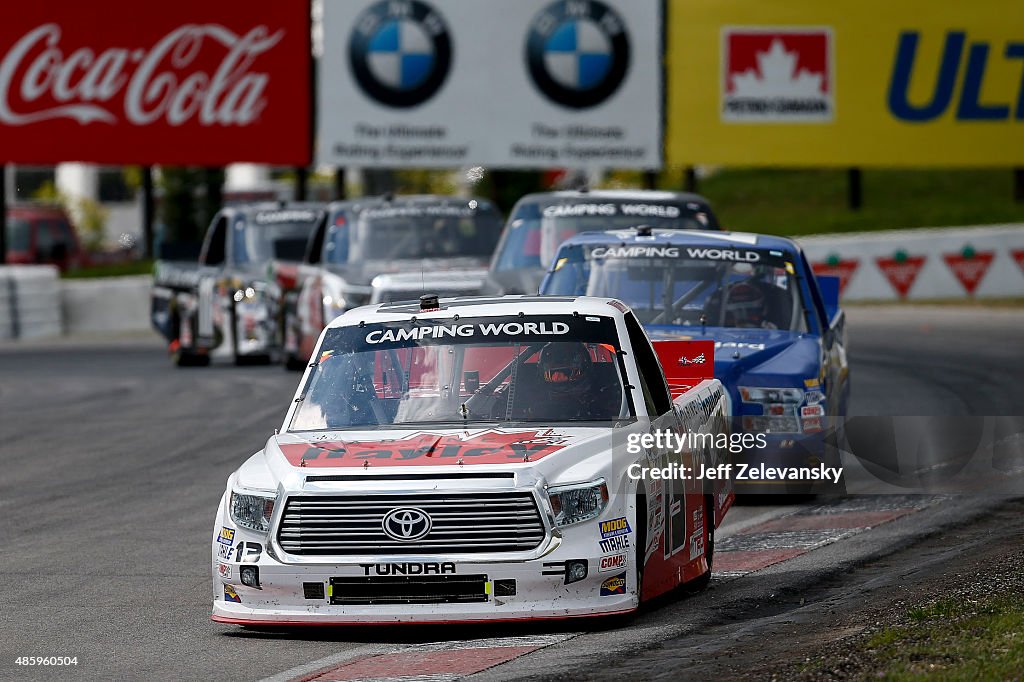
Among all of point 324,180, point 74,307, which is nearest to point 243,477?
point 74,307

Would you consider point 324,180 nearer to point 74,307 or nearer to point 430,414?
point 74,307

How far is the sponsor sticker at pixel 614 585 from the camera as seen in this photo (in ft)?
25.1

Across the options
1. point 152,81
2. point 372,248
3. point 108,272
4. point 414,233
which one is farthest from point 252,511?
point 108,272

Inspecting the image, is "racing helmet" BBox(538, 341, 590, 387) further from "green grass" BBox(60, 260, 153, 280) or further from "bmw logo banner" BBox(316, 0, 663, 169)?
"green grass" BBox(60, 260, 153, 280)

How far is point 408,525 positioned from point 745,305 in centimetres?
553

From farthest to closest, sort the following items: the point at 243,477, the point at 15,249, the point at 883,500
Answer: the point at 15,249 < the point at 883,500 < the point at 243,477

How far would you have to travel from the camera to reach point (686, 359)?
33.4 feet

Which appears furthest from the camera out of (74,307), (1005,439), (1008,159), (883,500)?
(1008,159)

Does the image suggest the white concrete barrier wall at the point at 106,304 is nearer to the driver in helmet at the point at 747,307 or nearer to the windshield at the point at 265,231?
the windshield at the point at 265,231

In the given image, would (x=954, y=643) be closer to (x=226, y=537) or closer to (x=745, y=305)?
(x=226, y=537)

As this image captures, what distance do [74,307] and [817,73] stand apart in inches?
502

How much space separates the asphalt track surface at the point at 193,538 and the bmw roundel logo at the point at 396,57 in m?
11.6

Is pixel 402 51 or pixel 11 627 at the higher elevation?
pixel 402 51

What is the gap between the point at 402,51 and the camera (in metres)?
32.3
